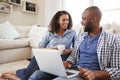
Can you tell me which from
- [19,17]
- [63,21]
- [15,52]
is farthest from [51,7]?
[63,21]

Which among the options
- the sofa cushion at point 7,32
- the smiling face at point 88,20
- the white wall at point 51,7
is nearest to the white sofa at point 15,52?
the sofa cushion at point 7,32

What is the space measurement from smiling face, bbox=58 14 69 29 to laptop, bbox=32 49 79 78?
723 millimetres

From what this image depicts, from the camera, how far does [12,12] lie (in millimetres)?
3965

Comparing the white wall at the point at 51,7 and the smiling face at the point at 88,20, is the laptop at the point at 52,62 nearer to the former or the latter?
the smiling face at the point at 88,20

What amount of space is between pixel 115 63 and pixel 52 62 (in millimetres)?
427

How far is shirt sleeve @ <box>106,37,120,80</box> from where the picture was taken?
110 centimetres

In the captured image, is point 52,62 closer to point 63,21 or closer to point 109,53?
point 109,53

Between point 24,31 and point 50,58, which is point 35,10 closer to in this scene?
point 24,31

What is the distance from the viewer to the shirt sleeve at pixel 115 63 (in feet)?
3.62

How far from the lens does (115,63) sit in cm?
114

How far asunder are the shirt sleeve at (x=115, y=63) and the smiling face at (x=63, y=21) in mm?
825

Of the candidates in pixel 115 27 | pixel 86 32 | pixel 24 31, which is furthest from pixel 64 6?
pixel 86 32

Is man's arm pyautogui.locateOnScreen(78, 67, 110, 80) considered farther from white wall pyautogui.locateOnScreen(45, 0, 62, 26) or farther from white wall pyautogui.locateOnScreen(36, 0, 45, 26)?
white wall pyautogui.locateOnScreen(36, 0, 45, 26)

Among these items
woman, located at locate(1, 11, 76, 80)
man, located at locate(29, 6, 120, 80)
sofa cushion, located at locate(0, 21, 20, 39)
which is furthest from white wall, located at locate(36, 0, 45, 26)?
man, located at locate(29, 6, 120, 80)
